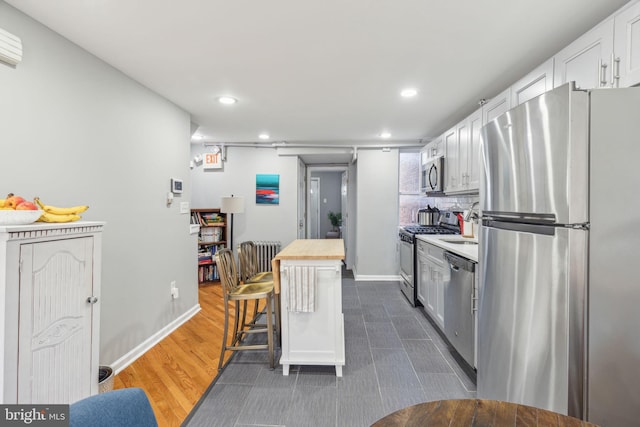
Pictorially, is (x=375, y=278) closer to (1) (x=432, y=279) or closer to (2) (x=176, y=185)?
(1) (x=432, y=279)

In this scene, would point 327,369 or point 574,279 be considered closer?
point 574,279

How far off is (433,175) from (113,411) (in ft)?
13.2

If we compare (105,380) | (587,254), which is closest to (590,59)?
(587,254)

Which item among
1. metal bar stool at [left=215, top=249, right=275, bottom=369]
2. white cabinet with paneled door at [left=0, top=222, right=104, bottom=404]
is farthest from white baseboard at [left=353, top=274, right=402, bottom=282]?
white cabinet with paneled door at [left=0, top=222, right=104, bottom=404]

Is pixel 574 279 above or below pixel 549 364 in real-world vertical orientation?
above

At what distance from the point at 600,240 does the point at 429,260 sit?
2090 millimetres

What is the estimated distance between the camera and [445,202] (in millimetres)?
4598

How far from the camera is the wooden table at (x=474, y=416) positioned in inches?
32.1

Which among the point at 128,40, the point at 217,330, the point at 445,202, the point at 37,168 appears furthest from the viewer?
the point at 445,202

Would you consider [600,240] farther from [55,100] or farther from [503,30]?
[55,100]

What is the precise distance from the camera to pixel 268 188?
5305 millimetres

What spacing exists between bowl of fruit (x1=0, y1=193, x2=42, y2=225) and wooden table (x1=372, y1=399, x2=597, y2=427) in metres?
1.68

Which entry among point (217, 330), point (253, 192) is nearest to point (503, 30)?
point (217, 330)

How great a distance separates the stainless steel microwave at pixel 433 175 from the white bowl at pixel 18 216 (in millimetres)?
3825
